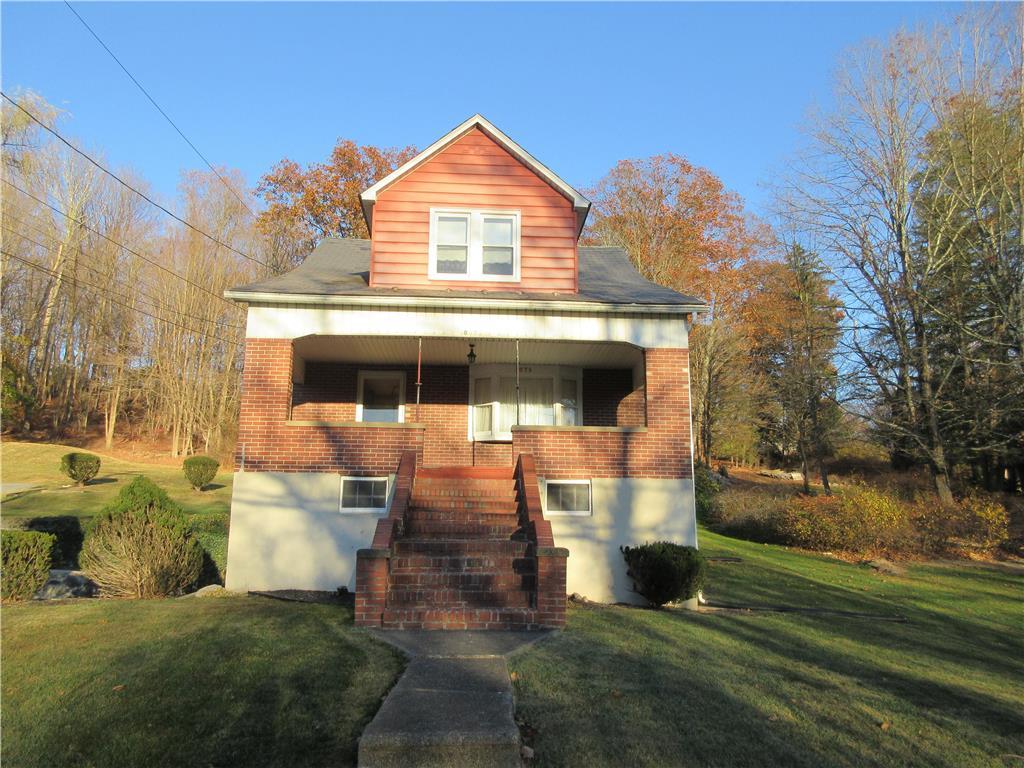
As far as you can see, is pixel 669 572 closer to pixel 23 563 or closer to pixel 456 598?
pixel 456 598

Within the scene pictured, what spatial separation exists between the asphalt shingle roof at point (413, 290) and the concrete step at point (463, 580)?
4651mm

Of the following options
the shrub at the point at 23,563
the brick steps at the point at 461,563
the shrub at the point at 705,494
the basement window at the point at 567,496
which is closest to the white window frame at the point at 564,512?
the basement window at the point at 567,496

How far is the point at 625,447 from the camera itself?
10250 mm

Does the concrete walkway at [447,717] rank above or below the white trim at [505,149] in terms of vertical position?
below

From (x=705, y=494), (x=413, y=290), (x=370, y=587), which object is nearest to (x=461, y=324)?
(x=413, y=290)

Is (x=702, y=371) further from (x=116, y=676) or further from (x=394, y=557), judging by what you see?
(x=116, y=676)

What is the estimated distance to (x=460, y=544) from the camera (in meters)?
8.01

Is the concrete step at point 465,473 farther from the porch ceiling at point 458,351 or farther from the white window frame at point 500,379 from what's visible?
the porch ceiling at point 458,351

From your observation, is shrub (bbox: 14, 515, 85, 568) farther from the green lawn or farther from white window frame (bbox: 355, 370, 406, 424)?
the green lawn

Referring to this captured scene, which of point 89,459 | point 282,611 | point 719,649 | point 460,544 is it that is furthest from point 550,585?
point 89,459

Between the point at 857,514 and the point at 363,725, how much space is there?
1684 cm

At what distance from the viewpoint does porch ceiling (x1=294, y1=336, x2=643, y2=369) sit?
1103cm

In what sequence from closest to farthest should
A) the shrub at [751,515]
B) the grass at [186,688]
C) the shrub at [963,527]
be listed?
the grass at [186,688], the shrub at [963,527], the shrub at [751,515]

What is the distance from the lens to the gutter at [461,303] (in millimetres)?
10055
